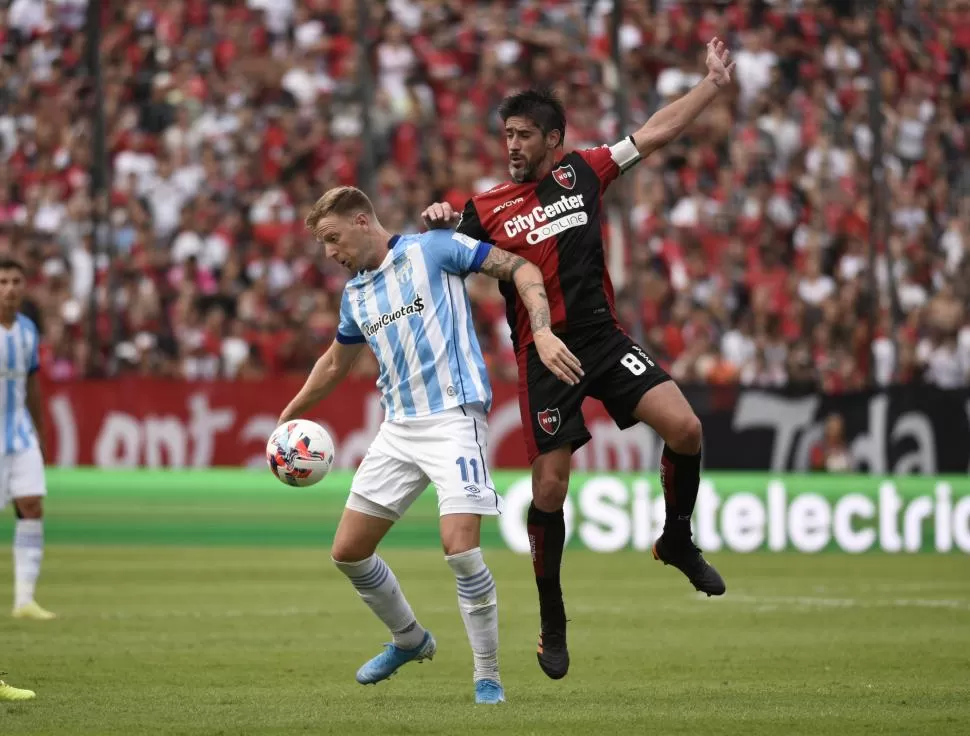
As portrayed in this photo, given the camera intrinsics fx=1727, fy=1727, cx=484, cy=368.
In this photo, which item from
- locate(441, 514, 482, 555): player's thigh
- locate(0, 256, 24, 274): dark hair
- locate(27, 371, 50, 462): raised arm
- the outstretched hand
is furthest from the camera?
locate(27, 371, 50, 462): raised arm

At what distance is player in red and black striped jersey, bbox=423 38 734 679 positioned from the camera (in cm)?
832

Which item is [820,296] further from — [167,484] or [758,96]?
[167,484]

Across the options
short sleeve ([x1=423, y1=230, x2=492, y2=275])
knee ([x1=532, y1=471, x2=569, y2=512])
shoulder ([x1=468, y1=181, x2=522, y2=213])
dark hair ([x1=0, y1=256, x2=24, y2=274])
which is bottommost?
knee ([x1=532, y1=471, x2=569, y2=512])

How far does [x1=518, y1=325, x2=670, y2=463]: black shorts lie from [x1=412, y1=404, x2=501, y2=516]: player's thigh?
417 millimetres

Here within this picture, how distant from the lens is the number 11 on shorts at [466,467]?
308 inches

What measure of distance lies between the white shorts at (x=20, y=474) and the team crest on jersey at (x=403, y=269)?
5.29m

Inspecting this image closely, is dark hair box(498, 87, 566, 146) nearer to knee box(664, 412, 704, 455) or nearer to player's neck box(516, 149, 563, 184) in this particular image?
player's neck box(516, 149, 563, 184)

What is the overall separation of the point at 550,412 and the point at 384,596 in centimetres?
119

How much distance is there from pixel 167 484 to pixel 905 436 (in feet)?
25.7

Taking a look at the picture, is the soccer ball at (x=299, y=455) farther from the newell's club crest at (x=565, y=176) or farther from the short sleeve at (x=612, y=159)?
the short sleeve at (x=612, y=159)

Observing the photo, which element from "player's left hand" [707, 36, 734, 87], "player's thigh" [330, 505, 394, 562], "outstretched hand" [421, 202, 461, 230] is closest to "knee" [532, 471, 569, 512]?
"player's thigh" [330, 505, 394, 562]

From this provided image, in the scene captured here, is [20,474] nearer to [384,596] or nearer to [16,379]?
[16,379]

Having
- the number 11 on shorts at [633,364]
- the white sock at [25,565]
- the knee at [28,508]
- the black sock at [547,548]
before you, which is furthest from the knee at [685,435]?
the knee at [28,508]

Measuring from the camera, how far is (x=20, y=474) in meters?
Result: 12.5
